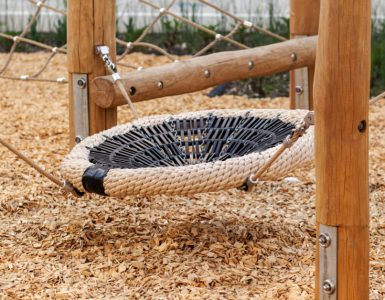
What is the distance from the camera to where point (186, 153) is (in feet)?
11.4

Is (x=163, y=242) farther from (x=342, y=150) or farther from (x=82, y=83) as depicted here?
(x=342, y=150)

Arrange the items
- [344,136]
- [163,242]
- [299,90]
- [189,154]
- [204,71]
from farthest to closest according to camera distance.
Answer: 1. [299,90]
2. [204,71]
3. [189,154]
4. [163,242]
5. [344,136]

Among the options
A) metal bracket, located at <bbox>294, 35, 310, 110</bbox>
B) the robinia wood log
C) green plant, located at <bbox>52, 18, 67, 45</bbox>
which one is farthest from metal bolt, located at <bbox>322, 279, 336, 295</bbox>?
green plant, located at <bbox>52, 18, 67, 45</bbox>

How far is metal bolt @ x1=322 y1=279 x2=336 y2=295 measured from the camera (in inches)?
95.3

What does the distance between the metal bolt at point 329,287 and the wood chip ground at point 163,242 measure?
0.37 meters

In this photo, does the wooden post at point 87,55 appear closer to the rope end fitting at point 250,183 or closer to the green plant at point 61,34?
the rope end fitting at point 250,183

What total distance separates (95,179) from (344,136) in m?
1.01

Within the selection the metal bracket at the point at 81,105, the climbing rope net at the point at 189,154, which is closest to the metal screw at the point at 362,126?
the climbing rope net at the point at 189,154

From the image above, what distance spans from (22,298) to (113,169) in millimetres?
499

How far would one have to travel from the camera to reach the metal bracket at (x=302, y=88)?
4.58 metres

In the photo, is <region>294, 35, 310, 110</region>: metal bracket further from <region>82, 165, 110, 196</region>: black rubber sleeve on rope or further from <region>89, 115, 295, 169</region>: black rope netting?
<region>82, 165, 110, 196</region>: black rubber sleeve on rope

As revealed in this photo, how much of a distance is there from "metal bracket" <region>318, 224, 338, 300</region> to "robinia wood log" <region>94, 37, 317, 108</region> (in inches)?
61.2

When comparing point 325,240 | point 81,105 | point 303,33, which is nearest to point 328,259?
point 325,240

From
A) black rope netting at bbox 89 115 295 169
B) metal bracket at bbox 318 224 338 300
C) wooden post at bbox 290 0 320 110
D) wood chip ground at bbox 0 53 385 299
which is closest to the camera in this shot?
metal bracket at bbox 318 224 338 300
